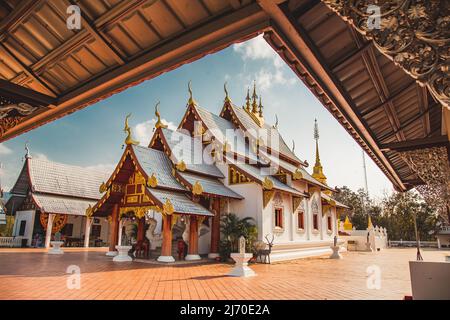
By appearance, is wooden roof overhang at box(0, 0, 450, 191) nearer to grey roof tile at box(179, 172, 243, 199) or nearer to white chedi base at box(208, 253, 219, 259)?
grey roof tile at box(179, 172, 243, 199)

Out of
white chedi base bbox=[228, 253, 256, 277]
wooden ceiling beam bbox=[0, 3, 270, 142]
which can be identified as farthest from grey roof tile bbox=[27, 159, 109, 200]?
wooden ceiling beam bbox=[0, 3, 270, 142]

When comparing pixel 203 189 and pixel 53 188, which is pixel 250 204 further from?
pixel 53 188

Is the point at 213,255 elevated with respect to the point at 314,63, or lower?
lower

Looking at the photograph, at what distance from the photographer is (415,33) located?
4.49 feet

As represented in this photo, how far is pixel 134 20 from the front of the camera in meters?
2.03

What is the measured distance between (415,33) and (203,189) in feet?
32.5

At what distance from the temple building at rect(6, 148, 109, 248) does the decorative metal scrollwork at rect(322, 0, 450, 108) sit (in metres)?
19.3

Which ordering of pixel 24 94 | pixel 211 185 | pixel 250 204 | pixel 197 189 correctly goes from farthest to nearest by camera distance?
pixel 250 204
pixel 211 185
pixel 197 189
pixel 24 94

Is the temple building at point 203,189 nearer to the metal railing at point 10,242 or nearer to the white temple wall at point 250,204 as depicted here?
the white temple wall at point 250,204

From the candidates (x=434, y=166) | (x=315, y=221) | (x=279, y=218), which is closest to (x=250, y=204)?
(x=279, y=218)

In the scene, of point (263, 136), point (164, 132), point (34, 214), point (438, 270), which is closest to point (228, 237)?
point (164, 132)

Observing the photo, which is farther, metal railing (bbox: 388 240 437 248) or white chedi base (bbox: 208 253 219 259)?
metal railing (bbox: 388 240 437 248)

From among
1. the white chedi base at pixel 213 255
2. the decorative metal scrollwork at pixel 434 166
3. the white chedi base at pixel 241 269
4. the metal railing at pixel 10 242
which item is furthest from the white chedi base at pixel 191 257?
the metal railing at pixel 10 242

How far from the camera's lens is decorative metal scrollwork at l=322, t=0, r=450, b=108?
1318mm
